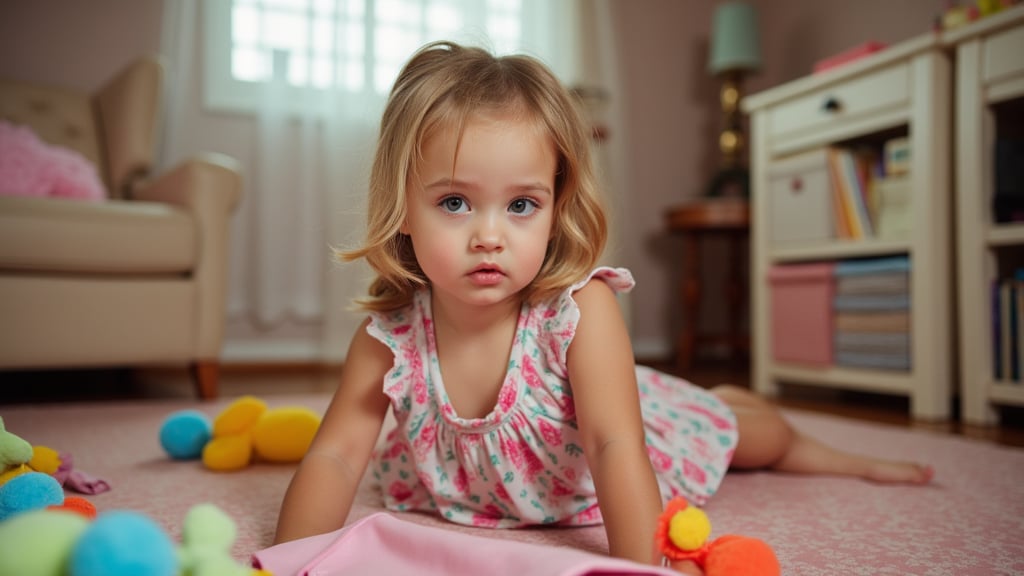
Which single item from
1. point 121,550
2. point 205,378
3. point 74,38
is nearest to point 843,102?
point 205,378

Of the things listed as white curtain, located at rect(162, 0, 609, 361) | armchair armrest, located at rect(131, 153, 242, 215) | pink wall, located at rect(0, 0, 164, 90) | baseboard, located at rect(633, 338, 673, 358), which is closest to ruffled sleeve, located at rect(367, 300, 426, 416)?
armchair armrest, located at rect(131, 153, 242, 215)

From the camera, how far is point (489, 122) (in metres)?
0.69

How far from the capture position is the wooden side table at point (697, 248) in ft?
9.01

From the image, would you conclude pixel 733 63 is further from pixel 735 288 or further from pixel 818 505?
pixel 818 505

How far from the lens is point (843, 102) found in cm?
197

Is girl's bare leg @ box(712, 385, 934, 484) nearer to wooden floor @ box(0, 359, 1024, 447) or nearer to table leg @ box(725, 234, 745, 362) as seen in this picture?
→ wooden floor @ box(0, 359, 1024, 447)

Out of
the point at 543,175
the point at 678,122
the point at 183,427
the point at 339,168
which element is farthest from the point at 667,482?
the point at 678,122

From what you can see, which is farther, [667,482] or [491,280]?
[667,482]

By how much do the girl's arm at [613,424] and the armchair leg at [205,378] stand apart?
4.69 ft

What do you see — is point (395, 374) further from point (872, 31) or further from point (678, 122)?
point (678, 122)

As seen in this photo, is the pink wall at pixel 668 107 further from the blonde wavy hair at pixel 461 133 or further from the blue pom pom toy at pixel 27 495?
the blue pom pom toy at pixel 27 495

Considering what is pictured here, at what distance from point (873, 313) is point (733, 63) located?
1428 millimetres

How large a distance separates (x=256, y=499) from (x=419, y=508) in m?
0.20

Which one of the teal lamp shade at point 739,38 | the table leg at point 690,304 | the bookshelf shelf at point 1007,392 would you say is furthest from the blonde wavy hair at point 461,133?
the teal lamp shade at point 739,38
